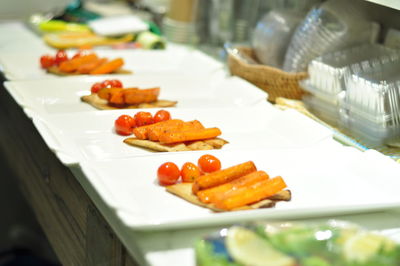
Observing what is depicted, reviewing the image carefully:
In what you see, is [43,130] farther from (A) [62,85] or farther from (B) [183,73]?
(B) [183,73]

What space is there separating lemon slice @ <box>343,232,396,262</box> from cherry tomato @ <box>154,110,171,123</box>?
84 centimetres

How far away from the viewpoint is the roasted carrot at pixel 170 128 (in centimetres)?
161

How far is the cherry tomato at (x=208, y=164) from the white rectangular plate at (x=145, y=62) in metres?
0.86

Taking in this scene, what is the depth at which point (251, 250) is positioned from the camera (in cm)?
96

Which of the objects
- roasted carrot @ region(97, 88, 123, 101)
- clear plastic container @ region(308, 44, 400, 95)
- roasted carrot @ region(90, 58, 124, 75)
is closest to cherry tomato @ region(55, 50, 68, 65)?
roasted carrot @ region(90, 58, 124, 75)

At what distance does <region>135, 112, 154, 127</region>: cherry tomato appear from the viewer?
1.71 meters

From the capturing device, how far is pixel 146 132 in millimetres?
1628

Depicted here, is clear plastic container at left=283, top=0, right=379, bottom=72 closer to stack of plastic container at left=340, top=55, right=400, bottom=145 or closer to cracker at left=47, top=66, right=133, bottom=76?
stack of plastic container at left=340, top=55, right=400, bottom=145

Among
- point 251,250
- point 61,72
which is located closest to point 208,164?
point 251,250

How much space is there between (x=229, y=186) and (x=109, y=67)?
1.07 meters

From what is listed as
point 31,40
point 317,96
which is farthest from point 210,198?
point 31,40

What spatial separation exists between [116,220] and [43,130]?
43cm

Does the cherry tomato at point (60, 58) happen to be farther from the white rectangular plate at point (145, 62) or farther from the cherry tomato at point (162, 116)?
the cherry tomato at point (162, 116)

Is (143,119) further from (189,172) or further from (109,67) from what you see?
(109,67)
